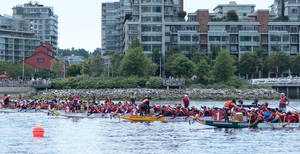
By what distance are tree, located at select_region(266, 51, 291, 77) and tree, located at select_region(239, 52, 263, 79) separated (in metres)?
2.66

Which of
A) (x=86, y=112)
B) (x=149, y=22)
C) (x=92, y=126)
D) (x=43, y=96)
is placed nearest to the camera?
(x=92, y=126)

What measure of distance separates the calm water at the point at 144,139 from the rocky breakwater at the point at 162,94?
163 ft

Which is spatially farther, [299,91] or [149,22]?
[149,22]

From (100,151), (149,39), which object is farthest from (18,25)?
(100,151)

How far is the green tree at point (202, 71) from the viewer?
110m

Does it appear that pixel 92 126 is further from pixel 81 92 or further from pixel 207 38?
pixel 207 38

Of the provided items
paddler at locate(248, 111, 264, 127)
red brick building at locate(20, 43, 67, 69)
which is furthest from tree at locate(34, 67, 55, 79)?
paddler at locate(248, 111, 264, 127)

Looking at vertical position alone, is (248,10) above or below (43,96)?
above

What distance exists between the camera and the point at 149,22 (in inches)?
5182

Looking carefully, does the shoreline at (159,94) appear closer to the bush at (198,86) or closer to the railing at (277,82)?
the bush at (198,86)

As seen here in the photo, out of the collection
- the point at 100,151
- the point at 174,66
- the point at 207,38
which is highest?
the point at 207,38

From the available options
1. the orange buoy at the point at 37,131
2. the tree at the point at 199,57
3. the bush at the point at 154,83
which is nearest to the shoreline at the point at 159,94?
the bush at the point at 154,83

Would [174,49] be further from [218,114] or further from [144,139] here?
Answer: [144,139]

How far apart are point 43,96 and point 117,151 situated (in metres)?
69.4
